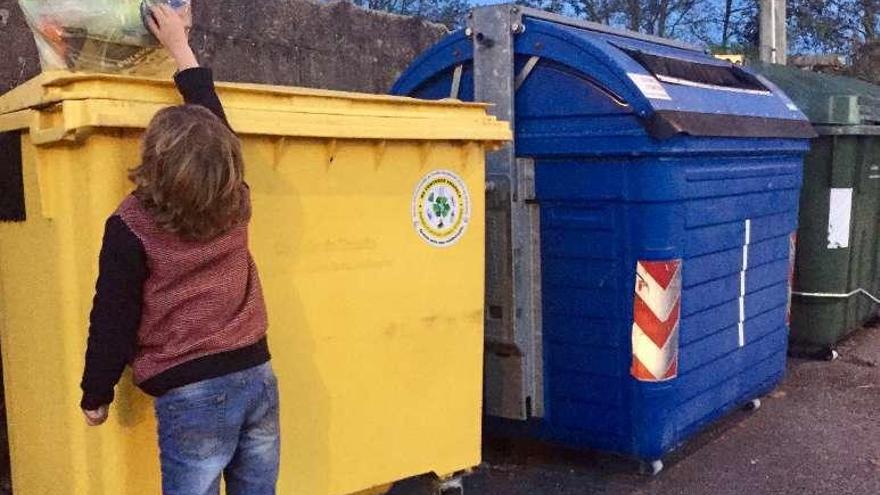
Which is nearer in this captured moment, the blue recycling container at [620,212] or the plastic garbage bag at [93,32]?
the plastic garbage bag at [93,32]

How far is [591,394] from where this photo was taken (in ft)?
12.8

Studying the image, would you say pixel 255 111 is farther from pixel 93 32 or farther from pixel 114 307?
pixel 114 307

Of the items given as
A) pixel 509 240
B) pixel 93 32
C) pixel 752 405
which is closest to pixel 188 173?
pixel 93 32

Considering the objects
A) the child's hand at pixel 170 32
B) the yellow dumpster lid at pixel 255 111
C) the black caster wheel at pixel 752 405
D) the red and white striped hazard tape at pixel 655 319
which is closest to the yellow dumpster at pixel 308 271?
the yellow dumpster lid at pixel 255 111

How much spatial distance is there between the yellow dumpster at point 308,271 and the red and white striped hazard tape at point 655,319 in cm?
78

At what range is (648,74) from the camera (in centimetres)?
376

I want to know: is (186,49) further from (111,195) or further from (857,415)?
(857,415)

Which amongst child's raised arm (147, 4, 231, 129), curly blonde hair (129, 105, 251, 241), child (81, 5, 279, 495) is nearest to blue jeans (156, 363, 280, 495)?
child (81, 5, 279, 495)

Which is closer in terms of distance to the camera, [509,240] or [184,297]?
[184,297]

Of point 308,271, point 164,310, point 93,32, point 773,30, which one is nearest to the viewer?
point 164,310

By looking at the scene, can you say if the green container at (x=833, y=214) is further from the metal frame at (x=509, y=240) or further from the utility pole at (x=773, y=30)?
the utility pole at (x=773, y=30)

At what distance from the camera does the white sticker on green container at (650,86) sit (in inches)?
141

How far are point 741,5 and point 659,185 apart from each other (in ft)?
55.5

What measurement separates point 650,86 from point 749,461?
5.98ft
